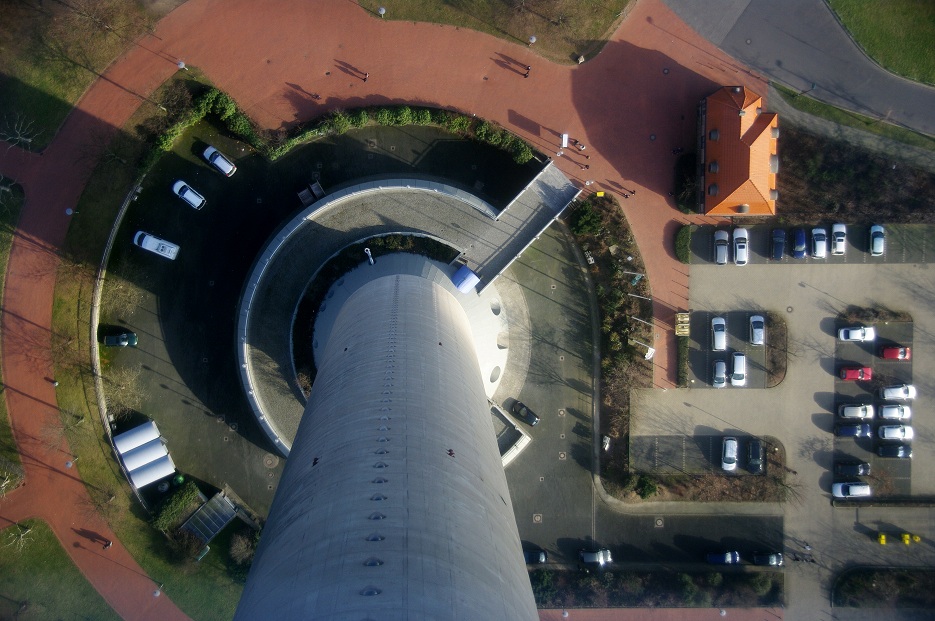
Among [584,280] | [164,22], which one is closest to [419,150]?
[584,280]

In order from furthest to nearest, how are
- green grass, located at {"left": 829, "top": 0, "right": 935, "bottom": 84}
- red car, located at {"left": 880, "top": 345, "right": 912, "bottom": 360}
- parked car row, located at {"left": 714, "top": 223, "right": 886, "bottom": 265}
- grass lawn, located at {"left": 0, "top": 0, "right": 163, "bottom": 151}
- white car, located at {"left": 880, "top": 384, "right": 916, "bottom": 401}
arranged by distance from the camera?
white car, located at {"left": 880, "top": 384, "right": 916, "bottom": 401}, red car, located at {"left": 880, "top": 345, "right": 912, "bottom": 360}, parked car row, located at {"left": 714, "top": 223, "right": 886, "bottom": 265}, green grass, located at {"left": 829, "top": 0, "right": 935, "bottom": 84}, grass lawn, located at {"left": 0, "top": 0, "right": 163, "bottom": 151}

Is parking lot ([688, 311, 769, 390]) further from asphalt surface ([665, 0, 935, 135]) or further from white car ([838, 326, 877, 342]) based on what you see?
asphalt surface ([665, 0, 935, 135])

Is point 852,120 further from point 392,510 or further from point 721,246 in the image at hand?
point 392,510

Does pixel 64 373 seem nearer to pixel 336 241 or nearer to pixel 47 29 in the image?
pixel 336 241

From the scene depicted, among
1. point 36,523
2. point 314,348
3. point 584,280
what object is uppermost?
point 584,280

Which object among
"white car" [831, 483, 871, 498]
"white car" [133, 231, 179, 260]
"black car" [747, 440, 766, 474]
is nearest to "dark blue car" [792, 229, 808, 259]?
"black car" [747, 440, 766, 474]
